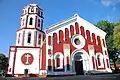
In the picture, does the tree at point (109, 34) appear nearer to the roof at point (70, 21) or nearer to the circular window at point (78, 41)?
the roof at point (70, 21)

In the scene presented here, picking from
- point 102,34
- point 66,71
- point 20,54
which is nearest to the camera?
point 66,71

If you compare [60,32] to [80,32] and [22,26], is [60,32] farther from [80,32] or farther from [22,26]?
[22,26]

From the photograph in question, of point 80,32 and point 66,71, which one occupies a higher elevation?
point 80,32

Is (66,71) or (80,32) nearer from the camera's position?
(66,71)

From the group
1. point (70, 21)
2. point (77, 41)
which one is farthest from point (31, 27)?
point (77, 41)

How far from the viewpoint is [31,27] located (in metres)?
33.5

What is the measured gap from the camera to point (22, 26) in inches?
1353

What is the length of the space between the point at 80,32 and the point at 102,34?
4.14 meters

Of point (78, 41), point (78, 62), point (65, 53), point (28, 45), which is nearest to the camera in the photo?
point (65, 53)

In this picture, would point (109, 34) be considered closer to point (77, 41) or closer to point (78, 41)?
point (78, 41)

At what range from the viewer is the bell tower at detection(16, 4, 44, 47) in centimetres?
3256

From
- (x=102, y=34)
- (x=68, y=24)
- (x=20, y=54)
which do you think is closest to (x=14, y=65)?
(x=20, y=54)

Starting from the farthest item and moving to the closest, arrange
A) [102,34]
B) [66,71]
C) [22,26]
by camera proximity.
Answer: [22,26], [102,34], [66,71]

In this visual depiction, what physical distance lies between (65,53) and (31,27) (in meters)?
10.5
